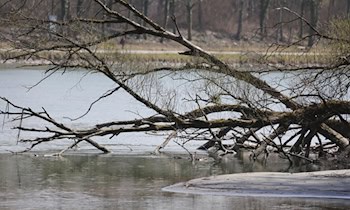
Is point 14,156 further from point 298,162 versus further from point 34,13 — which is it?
point 298,162

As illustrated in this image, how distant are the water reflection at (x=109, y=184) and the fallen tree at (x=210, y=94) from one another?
0.52m

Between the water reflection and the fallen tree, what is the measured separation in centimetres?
52

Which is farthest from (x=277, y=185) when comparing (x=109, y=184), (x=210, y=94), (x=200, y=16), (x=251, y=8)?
(x=251, y=8)

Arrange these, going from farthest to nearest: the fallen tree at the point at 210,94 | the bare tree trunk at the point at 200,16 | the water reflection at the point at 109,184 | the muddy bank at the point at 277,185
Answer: the bare tree trunk at the point at 200,16
the fallen tree at the point at 210,94
the muddy bank at the point at 277,185
the water reflection at the point at 109,184

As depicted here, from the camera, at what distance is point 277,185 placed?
14.0 m

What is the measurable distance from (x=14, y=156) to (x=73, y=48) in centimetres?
210

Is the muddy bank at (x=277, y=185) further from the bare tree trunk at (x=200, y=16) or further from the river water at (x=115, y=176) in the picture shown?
the bare tree trunk at (x=200, y=16)

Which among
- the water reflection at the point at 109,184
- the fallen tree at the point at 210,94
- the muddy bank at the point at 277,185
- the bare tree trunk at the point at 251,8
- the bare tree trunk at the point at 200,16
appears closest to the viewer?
the water reflection at the point at 109,184

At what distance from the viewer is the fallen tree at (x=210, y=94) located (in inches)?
682

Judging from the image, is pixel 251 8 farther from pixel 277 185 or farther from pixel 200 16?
pixel 277 185

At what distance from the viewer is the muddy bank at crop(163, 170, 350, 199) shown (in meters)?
13.8

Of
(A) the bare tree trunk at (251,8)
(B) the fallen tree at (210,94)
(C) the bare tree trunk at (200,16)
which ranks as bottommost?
(B) the fallen tree at (210,94)

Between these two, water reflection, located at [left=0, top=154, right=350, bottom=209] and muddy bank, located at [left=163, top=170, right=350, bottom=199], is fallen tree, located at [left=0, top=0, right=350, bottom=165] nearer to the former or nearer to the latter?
water reflection, located at [left=0, top=154, right=350, bottom=209]

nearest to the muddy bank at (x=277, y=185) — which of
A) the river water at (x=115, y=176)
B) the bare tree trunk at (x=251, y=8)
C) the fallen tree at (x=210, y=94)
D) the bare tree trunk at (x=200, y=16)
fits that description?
the river water at (x=115, y=176)
